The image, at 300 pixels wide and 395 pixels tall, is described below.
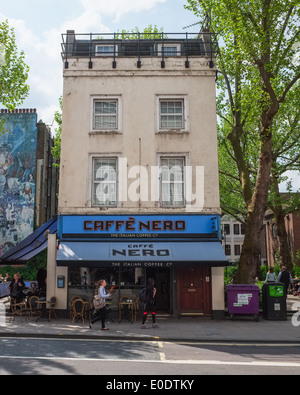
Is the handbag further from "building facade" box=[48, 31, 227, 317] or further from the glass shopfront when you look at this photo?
the glass shopfront

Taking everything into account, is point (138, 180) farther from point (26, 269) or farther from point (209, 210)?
point (26, 269)

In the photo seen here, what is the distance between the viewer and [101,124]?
17.5m

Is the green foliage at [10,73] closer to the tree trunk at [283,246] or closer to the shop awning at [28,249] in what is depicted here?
the shop awning at [28,249]

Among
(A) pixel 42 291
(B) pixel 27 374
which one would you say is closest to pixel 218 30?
(A) pixel 42 291

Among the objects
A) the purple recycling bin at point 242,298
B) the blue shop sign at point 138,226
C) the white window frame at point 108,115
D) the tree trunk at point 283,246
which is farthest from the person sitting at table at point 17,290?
the tree trunk at point 283,246

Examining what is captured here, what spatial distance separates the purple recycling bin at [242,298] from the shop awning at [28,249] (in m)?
7.92

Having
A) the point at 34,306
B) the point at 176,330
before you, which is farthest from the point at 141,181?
the point at 34,306

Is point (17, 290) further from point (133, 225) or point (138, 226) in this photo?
point (138, 226)

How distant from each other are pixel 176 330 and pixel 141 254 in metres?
3.44

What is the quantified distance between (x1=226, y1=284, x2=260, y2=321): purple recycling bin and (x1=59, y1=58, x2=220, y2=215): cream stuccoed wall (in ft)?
10.6

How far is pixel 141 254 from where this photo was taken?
15516 millimetres

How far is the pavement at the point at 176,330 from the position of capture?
11797 millimetres

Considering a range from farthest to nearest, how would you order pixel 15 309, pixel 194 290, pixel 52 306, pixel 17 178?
pixel 17 178 < pixel 194 290 < pixel 52 306 < pixel 15 309
